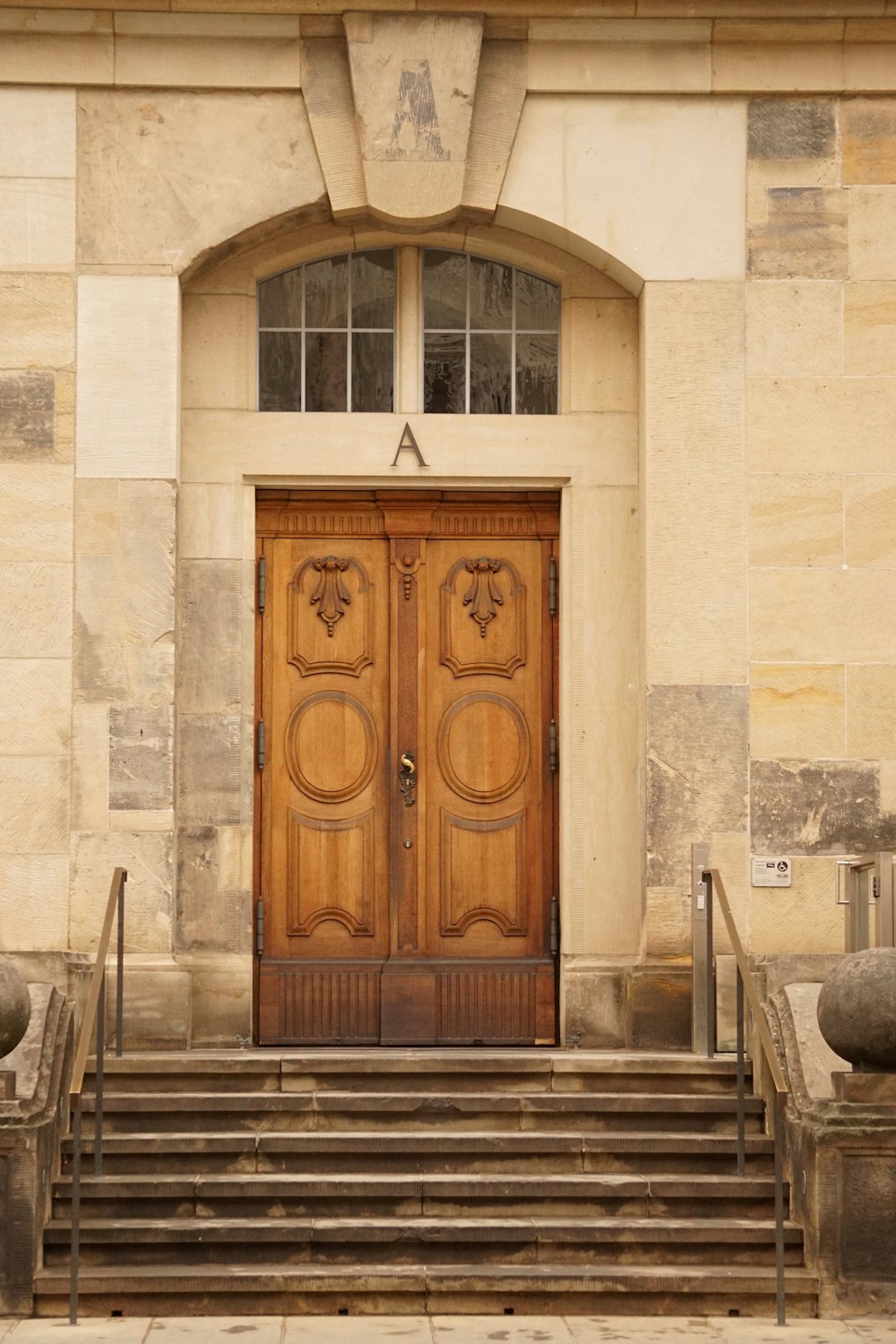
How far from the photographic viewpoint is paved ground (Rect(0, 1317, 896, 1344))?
7.72 m

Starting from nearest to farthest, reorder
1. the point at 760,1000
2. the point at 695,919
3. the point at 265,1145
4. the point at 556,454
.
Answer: the point at 265,1145 → the point at 760,1000 → the point at 695,919 → the point at 556,454

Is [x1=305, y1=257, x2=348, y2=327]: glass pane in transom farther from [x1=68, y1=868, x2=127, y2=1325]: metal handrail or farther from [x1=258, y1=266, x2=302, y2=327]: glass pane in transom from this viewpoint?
[x1=68, y1=868, x2=127, y2=1325]: metal handrail

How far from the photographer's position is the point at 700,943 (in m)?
10.4

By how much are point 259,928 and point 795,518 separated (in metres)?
3.58

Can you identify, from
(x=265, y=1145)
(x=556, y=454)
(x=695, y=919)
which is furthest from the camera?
(x=556, y=454)

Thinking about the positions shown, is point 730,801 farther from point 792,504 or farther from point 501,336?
point 501,336

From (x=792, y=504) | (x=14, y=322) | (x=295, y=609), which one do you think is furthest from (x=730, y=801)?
(x=14, y=322)

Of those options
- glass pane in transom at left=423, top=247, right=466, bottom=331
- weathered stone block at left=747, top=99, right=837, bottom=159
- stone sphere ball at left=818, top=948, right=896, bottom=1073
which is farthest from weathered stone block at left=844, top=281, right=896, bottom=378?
stone sphere ball at left=818, top=948, right=896, bottom=1073

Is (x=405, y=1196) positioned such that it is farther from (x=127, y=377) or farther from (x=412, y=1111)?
(x=127, y=377)

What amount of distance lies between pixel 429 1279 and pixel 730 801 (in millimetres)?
3349

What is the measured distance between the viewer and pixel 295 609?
11281 mm

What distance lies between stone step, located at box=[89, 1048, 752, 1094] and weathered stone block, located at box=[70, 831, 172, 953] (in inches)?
38.0

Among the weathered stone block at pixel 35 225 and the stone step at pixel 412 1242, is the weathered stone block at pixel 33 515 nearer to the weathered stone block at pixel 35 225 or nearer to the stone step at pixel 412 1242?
the weathered stone block at pixel 35 225

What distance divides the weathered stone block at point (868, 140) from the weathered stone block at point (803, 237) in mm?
164
